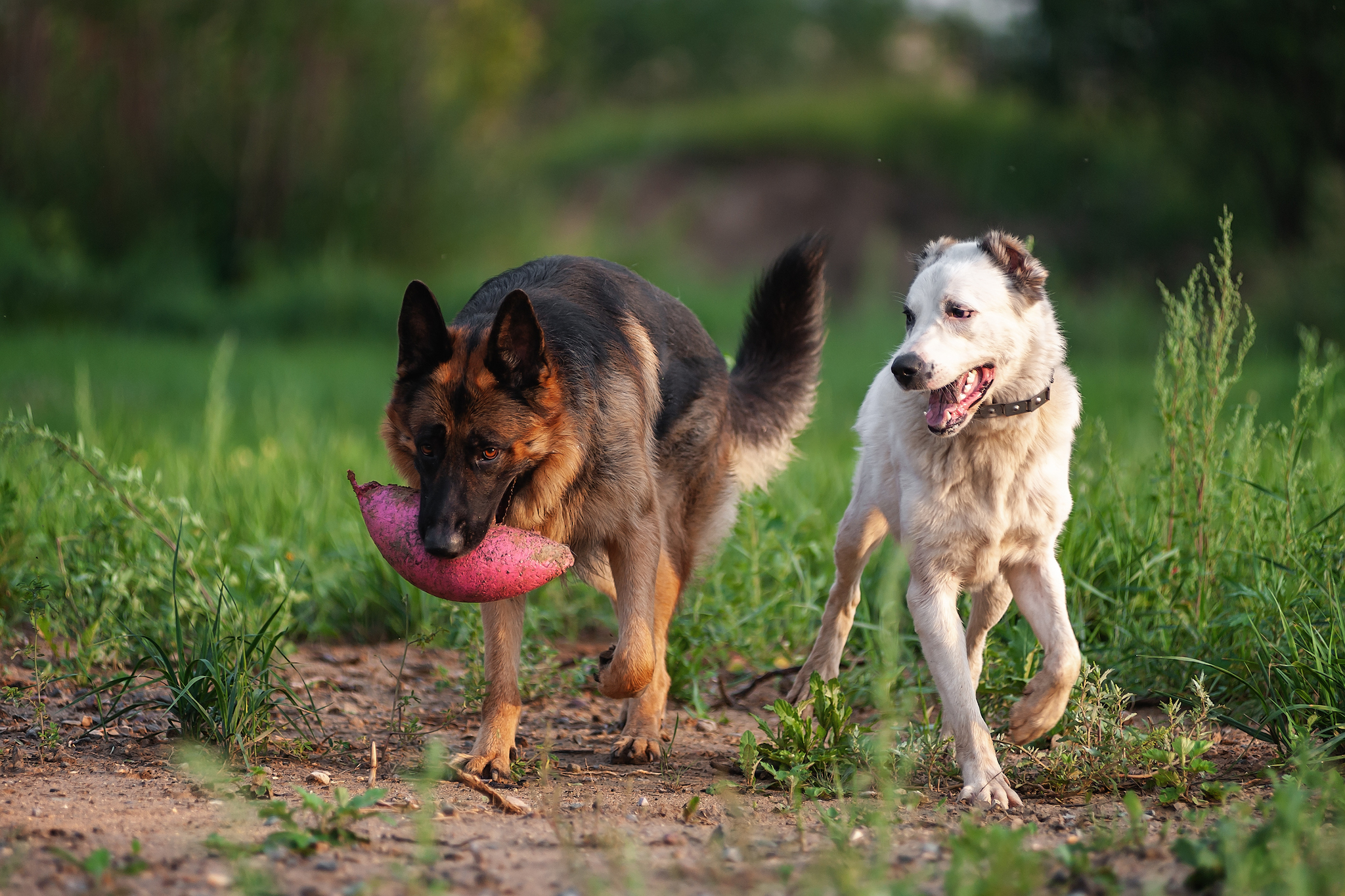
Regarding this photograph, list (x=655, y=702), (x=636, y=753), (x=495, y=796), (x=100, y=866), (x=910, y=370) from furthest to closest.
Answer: (x=655, y=702)
(x=636, y=753)
(x=910, y=370)
(x=495, y=796)
(x=100, y=866)

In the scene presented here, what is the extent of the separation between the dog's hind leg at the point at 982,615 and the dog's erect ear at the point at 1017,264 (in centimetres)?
97

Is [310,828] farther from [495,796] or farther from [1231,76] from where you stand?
[1231,76]

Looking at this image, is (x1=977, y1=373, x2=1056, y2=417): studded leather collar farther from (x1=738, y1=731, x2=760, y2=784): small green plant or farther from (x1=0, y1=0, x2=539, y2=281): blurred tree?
(x1=0, y1=0, x2=539, y2=281): blurred tree

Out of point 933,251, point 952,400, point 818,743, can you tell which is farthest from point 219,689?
point 933,251

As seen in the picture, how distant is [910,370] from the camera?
A: 348 cm

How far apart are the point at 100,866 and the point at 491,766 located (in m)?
1.34

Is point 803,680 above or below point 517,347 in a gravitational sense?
below

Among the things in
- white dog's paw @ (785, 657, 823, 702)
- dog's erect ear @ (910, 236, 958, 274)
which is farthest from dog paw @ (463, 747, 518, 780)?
dog's erect ear @ (910, 236, 958, 274)

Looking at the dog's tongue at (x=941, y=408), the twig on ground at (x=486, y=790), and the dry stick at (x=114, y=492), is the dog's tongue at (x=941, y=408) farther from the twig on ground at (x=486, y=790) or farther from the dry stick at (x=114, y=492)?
the dry stick at (x=114, y=492)

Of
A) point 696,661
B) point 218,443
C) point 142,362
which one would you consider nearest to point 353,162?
point 142,362

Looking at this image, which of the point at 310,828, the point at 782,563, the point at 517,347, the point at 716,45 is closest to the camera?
the point at 310,828

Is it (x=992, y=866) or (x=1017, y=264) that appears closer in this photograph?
(x=992, y=866)

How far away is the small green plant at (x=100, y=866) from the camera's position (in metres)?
2.56

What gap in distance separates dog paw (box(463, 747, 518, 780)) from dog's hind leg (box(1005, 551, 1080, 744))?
1.55 m
